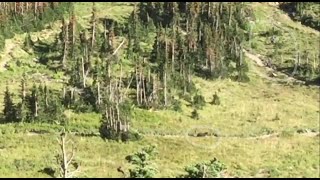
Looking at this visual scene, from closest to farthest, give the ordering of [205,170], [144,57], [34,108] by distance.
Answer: [205,170], [34,108], [144,57]

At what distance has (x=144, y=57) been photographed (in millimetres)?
110500

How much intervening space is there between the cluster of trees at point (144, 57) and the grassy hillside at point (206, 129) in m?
2.54

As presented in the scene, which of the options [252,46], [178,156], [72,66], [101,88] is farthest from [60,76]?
[252,46]

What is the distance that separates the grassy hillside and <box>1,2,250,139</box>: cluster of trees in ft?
8.32

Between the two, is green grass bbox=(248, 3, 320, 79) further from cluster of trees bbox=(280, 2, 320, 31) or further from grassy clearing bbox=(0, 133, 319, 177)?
grassy clearing bbox=(0, 133, 319, 177)

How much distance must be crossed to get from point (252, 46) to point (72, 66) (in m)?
40.4

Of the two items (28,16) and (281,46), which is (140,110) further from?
(281,46)

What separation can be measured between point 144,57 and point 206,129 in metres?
28.3

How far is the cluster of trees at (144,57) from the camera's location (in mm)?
87312

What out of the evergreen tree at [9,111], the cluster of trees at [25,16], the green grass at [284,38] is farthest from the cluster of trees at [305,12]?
the evergreen tree at [9,111]

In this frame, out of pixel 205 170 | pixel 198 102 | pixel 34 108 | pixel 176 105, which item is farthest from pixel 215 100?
pixel 205 170

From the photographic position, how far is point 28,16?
11525 cm

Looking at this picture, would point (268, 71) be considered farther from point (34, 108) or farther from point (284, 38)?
point (34, 108)

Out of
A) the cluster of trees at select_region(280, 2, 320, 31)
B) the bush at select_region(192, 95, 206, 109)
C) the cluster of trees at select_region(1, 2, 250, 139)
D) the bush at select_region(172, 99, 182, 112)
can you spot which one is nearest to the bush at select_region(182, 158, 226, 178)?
the cluster of trees at select_region(1, 2, 250, 139)
